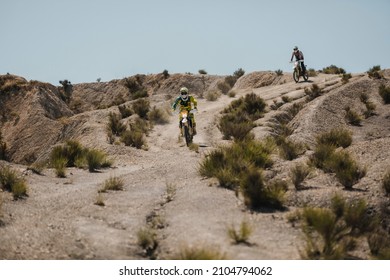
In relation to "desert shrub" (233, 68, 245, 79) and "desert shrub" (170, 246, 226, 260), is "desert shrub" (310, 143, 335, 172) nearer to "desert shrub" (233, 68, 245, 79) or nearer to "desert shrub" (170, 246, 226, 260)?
"desert shrub" (170, 246, 226, 260)

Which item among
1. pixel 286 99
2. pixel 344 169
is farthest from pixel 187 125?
pixel 286 99

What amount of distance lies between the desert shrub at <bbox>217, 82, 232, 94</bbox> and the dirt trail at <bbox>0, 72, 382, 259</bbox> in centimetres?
2915

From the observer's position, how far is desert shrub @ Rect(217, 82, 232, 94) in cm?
4044

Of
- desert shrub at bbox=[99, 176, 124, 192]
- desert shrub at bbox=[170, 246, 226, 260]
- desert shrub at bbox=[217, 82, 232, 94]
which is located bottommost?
desert shrub at bbox=[170, 246, 226, 260]

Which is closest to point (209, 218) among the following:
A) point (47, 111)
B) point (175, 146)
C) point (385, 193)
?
point (385, 193)

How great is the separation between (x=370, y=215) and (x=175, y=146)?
38.0 ft

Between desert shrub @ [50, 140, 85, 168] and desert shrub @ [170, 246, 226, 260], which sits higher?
desert shrub @ [50, 140, 85, 168]

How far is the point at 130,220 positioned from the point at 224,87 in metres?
34.3

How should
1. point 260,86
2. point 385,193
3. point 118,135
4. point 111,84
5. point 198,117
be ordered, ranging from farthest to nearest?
1. point 111,84
2. point 260,86
3. point 198,117
4. point 118,135
5. point 385,193

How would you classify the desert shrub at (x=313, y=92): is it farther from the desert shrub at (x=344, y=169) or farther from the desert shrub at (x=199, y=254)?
the desert shrub at (x=199, y=254)

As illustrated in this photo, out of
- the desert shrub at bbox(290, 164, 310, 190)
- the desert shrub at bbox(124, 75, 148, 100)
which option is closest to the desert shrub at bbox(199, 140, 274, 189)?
the desert shrub at bbox(290, 164, 310, 190)

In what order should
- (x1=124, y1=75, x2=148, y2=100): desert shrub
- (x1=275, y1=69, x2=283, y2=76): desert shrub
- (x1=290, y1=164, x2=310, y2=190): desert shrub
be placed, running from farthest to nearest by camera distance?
(x1=124, y1=75, x2=148, y2=100): desert shrub
(x1=275, y1=69, x2=283, y2=76): desert shrub
(x1=290, y1=164, x2=310, y2=190): desert shrub

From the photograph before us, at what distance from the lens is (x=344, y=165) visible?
9.91m
